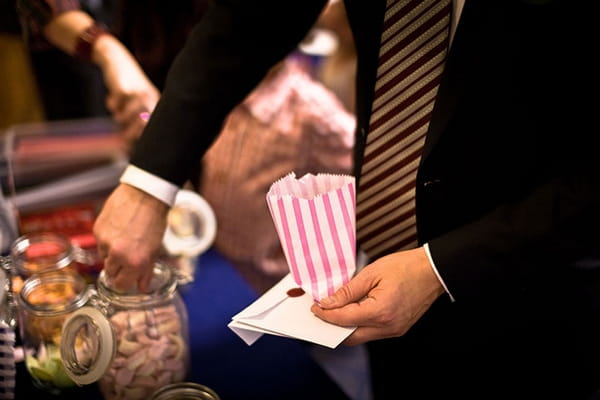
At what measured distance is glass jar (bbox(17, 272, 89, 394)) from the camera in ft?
3.48

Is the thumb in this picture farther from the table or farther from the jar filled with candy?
the jar filled with candy

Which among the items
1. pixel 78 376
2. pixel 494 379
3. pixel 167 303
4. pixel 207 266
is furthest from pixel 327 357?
pixel 78 376

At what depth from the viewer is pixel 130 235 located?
114 cm

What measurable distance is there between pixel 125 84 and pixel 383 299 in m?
1.03

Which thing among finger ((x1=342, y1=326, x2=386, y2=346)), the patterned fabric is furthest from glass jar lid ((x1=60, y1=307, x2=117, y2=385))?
the patterned fabric

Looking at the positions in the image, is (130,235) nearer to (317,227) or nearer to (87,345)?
(87,345)

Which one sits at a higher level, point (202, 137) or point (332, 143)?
point (202, 137)

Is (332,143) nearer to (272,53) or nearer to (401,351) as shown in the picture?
(272,53)

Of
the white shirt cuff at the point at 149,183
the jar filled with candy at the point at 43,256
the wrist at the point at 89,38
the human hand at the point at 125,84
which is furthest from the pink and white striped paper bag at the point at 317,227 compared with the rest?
the wrist at the point at 89,38

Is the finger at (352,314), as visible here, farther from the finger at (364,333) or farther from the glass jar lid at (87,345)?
the glass jar lid at (87,345)

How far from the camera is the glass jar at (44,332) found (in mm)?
1062

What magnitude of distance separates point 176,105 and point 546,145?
2.10 ft

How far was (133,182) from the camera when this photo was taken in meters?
1.18

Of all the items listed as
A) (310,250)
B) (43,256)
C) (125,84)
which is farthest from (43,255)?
(310,250)
